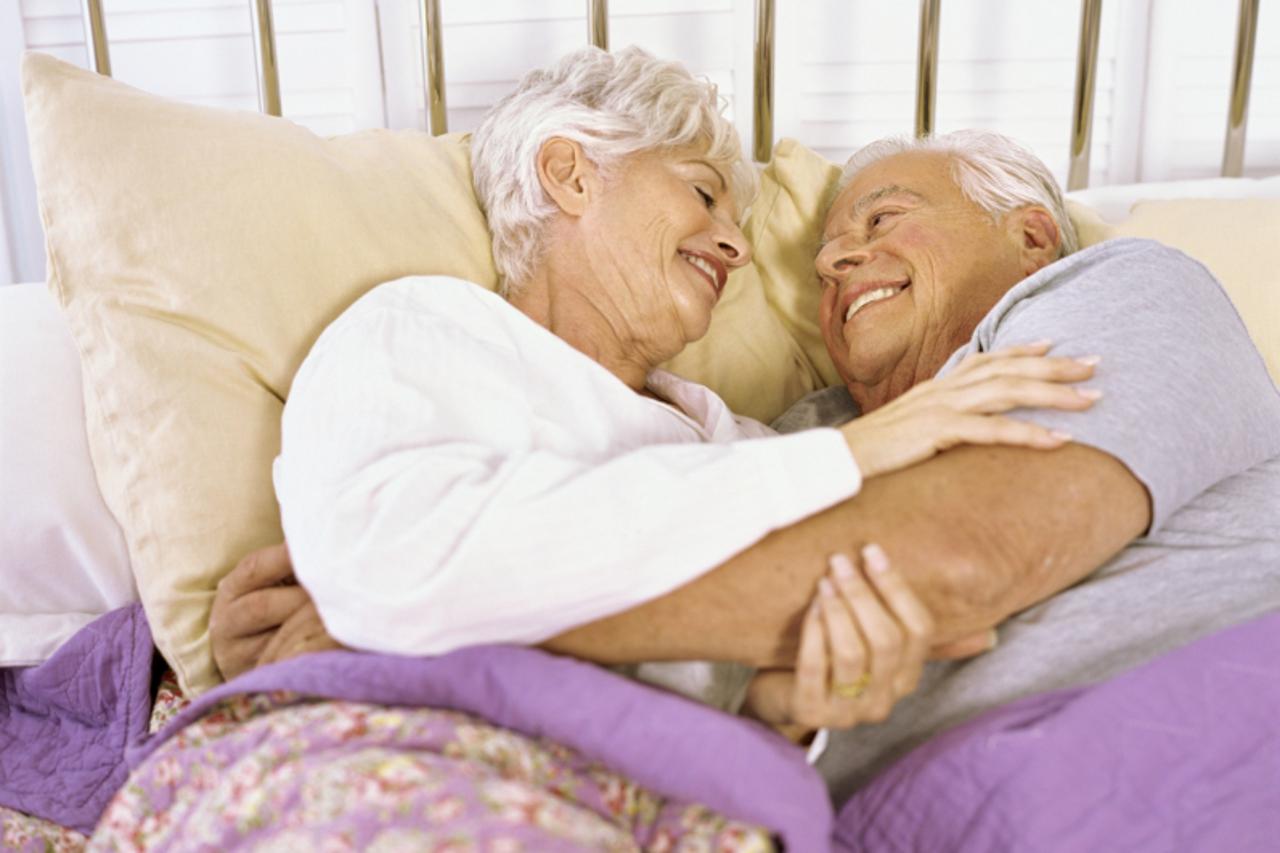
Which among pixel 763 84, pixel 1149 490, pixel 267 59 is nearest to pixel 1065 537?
pixel 1149 490

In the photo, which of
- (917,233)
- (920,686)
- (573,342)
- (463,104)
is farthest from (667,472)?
(463,104)

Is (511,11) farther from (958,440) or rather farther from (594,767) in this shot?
(594,767)

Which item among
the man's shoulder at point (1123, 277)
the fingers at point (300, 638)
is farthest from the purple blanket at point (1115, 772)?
the fingers at point (300, 638)

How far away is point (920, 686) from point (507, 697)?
1.36 ft

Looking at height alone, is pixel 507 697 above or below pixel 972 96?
below

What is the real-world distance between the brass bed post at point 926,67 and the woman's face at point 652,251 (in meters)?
0.63

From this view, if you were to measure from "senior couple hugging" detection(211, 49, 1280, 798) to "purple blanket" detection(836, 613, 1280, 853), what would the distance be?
0.26ft

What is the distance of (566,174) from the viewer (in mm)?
1447

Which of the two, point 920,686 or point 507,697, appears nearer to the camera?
point 507,697

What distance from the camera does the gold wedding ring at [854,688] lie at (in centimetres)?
90

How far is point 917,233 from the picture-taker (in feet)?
4.89

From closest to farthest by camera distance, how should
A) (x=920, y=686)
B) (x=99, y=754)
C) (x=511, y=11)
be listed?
(x=920, y=686)
(x=99, y=754)
(x=511, y=11)

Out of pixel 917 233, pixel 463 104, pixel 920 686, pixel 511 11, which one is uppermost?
pixel 511 11

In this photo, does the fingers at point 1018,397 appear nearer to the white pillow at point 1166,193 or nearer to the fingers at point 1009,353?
the fingers at point 1009,353
